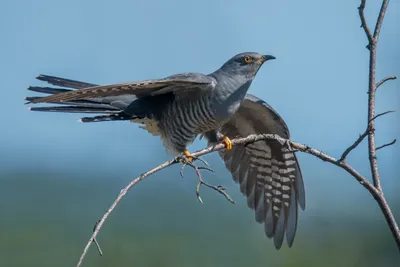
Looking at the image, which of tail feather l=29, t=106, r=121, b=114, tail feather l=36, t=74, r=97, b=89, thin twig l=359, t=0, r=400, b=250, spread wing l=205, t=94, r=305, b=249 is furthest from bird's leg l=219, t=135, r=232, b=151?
thin twig l=359, t=0, r=400, b=250

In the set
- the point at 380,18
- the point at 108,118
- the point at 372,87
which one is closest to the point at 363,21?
the point at 380,18

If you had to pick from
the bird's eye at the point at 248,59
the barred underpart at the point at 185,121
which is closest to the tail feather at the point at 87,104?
the barred underpart at the point at 185,121

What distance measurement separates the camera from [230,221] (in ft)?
49.6

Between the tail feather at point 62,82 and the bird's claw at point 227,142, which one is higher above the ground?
the tail feather at point 62,82

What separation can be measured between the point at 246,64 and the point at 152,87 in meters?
0.56

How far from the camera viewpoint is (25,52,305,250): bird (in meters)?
4.30

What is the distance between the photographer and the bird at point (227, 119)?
14.1 ft

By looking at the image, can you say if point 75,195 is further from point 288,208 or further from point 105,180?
point 288,208

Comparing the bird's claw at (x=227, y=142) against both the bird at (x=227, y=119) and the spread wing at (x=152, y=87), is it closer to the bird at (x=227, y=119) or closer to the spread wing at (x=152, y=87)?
the bird at (x=227, y=119)

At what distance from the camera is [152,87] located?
4.11 meters

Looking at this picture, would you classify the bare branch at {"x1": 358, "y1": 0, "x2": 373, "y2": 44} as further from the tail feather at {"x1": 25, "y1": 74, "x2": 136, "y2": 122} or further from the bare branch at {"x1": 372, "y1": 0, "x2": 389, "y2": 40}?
the tail feather at {"x1": 25, "y1": 74, "x2": 136, "y2": 122}

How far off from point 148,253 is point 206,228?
1.28 meters

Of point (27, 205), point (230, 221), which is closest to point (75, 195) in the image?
point (27, 205)

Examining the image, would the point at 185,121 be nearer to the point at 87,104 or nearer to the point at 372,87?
the point at 87,104
